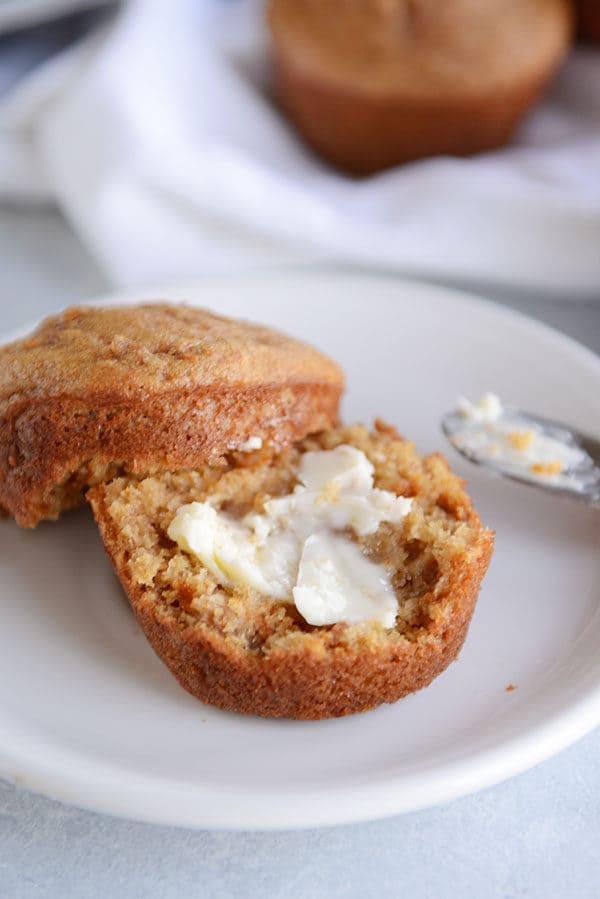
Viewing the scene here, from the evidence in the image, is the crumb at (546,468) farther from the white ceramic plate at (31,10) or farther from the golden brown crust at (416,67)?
the white ceramic plate at (31,10)

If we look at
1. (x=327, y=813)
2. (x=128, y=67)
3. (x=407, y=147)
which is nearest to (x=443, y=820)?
(x=327, y=813)

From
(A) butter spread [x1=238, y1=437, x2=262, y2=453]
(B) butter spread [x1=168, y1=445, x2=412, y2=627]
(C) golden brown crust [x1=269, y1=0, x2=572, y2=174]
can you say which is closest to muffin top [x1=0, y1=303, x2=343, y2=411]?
(A) butter spread [x1=238, y1=437, x2=262, y2=453]

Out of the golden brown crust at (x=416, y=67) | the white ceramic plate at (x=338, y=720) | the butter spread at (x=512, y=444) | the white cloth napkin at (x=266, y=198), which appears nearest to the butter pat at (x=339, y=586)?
the white ceramic plate at (x=338, y=720)

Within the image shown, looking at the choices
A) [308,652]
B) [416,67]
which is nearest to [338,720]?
[308,652]

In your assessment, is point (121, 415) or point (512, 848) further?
point (121, 415)

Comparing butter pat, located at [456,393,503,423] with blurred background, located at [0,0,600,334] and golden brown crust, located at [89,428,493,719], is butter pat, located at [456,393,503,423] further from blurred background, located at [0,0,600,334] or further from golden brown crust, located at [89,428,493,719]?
blurred background, located at [0,0,600,334]

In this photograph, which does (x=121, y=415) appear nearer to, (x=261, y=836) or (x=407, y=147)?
(x=261, y=836)

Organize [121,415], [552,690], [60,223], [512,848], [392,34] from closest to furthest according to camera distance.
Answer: [512,848]
[552,690]
[121,415]
[392,34]
[60,223]
